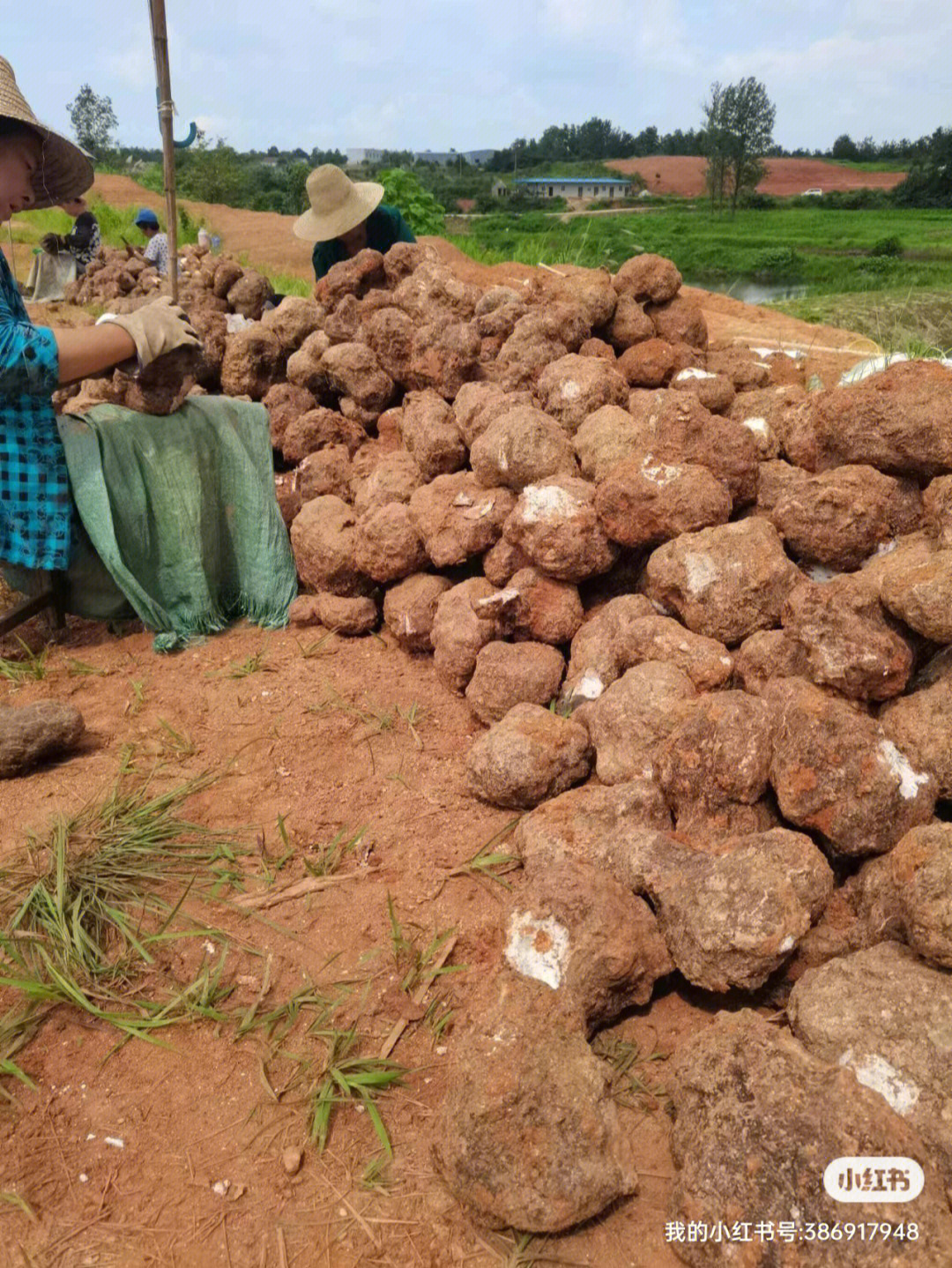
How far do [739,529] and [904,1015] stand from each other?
1.35 metres

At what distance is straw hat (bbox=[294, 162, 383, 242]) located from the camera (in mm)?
4906

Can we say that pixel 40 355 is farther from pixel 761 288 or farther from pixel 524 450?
pixel 761 288

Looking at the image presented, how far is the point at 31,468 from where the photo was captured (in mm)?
3242

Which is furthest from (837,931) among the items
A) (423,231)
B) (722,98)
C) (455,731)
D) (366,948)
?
(423,231)

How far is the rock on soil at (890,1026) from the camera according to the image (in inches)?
61.7

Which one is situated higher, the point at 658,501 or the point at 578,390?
the point at 578,390

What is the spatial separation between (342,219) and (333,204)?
0.42 feet

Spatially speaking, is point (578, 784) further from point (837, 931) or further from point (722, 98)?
point (722, 98)

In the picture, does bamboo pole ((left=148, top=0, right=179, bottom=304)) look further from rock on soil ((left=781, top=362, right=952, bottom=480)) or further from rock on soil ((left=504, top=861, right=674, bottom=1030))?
rock on soil ((left=504, top=861, right=674, bottom=1030))

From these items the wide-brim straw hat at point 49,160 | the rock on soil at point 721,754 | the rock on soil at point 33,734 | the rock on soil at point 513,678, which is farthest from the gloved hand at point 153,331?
the rock on soil at point 721,754

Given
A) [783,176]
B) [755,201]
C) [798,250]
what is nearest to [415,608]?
[798,250]

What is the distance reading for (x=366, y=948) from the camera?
216 centimetres

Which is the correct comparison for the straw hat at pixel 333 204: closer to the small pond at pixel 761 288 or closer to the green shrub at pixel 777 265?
the small pond at pixel 761 288

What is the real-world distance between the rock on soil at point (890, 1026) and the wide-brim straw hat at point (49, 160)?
10.7ft
